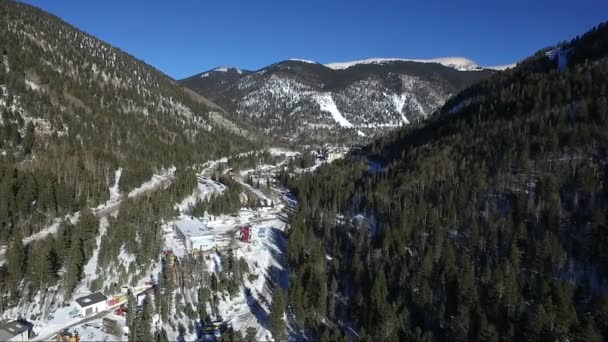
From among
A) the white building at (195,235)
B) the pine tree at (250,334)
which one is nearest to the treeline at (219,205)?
the white building at (195,235)

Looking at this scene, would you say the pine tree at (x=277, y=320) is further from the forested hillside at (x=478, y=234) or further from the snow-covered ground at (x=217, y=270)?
the forested hillside at (x=478, y=234)

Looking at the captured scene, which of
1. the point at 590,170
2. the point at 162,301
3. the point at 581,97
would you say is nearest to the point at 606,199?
the point at 590,170

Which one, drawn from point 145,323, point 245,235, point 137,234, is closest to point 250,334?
point 145,323

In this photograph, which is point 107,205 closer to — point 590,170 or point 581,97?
point 590,170

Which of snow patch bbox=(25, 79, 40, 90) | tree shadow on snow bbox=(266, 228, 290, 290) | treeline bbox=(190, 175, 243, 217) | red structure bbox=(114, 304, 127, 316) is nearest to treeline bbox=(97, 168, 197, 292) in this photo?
treeline bbox=(190, 175, 243, 217)

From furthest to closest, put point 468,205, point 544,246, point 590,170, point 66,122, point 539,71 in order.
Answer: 1. point 539,71
2. point 66,122
3. point 468,205
4. point 590,170
5. point 544,246

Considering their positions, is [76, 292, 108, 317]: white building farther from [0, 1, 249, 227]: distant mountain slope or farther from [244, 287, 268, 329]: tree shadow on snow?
[0, 1, 249, 227]: distant mountain slope
